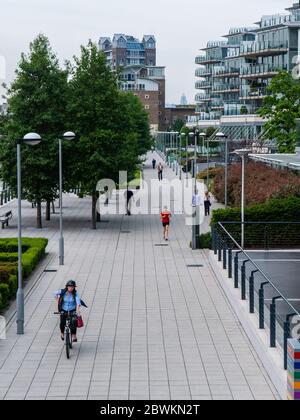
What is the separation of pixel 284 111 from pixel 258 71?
1601 inches

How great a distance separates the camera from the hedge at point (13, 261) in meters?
23.8

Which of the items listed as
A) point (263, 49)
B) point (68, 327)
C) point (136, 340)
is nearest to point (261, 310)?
point (136, 340)

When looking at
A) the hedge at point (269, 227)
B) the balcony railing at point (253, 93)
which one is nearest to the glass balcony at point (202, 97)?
the balcony railing at point (253, 93)

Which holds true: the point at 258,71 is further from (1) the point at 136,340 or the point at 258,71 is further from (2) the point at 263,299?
(2) the point at 263,299

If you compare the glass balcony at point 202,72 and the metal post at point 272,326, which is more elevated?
the glass balcony at point 202,72

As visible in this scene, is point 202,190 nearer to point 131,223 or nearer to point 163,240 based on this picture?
point 131,223

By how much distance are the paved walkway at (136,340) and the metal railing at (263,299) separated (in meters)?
0.64

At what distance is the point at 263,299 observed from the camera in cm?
1855

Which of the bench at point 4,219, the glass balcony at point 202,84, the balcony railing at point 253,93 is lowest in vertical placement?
the bench at point 4,219

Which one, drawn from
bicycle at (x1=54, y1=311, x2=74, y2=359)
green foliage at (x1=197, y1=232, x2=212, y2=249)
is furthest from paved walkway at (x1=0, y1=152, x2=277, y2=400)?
→ green foliage at (x1=197, y1=232, x2=212, y2=249)

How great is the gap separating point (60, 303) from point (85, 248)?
1660 centimetres

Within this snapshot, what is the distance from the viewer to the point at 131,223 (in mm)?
44594

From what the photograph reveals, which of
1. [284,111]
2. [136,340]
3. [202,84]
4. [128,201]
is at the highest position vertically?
[202,84]

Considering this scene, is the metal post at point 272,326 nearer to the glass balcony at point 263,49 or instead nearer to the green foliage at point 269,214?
the green foliage at point 269,214
